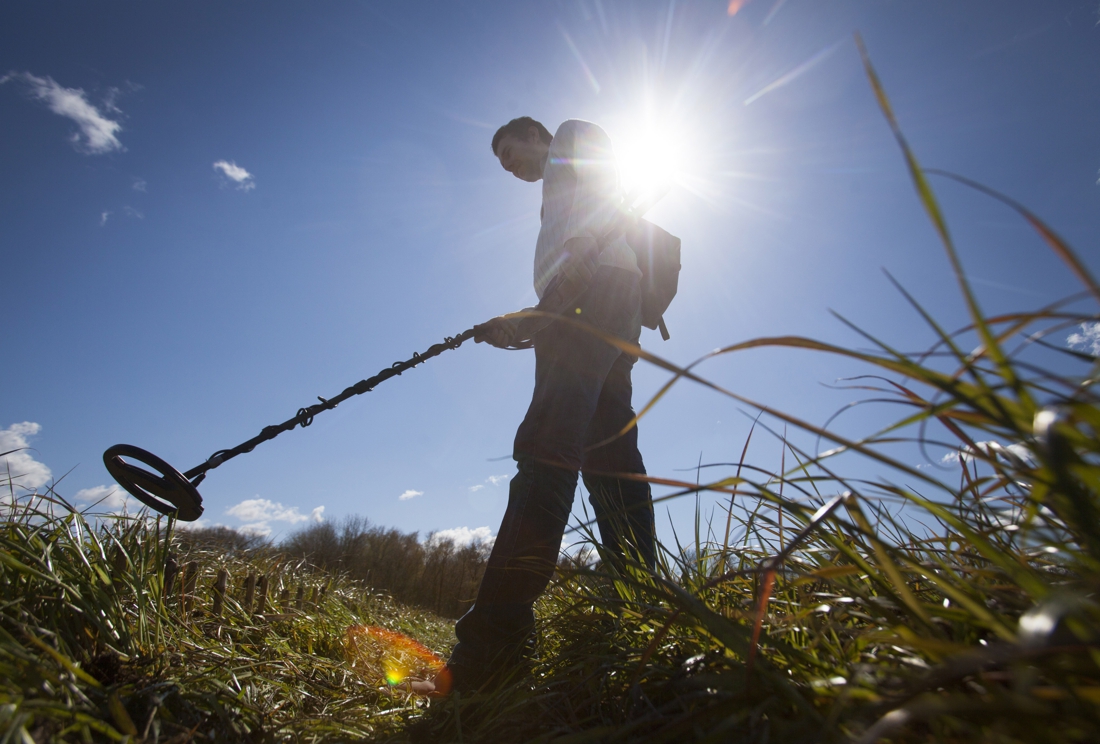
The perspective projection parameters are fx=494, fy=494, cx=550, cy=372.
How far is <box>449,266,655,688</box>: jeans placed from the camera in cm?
152

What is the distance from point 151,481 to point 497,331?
147 cm

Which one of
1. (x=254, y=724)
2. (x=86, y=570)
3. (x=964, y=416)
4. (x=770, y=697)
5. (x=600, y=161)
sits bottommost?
(x=254, y=724)

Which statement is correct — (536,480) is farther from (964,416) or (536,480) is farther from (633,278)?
(964,416)

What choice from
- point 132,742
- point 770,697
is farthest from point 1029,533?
point 132,742

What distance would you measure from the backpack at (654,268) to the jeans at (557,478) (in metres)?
0.48

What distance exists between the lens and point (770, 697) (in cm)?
61

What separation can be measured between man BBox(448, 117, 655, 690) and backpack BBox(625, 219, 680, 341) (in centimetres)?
43

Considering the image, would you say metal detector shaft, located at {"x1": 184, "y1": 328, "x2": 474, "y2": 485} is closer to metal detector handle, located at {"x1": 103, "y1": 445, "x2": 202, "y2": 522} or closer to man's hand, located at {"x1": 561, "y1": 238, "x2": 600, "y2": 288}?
metal detector handle, located at {"x1": 103, "y1": 445, "x2": 202, "y2": 522}

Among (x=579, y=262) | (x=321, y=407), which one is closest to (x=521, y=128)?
(x=579, y=262)

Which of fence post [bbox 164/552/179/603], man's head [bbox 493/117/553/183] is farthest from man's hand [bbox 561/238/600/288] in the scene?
fence post [bbox 164/552/179/603]

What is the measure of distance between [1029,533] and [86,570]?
175 centimetres

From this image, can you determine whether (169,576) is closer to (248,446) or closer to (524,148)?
(248,446)

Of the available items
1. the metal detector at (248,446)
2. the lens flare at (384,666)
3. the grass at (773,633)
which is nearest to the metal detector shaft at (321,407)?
the metal detector at (248,446)

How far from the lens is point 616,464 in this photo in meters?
2.17
